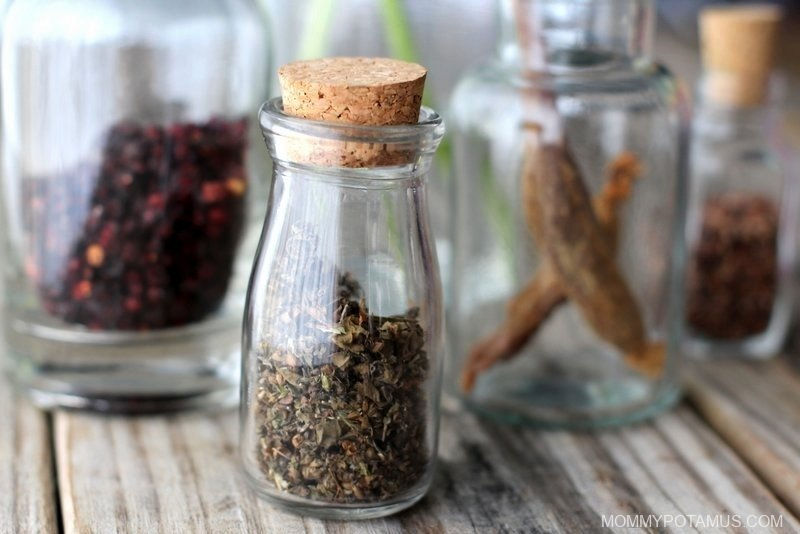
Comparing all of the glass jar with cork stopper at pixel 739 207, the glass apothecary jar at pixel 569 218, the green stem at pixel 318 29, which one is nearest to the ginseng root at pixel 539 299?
the glass apothecary jar at pixel 569 218

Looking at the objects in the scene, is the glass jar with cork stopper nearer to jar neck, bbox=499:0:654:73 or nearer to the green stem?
jar neck, bbox=499:0:654:73

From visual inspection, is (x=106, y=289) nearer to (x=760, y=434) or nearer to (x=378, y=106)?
(x=378, y=106)

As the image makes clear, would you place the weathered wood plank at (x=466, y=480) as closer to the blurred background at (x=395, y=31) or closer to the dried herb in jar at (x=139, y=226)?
the dried herb in jar at (x=139, y=226)

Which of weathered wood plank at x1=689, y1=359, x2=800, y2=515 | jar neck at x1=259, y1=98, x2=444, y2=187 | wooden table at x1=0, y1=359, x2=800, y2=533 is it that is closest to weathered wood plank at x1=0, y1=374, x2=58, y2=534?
wooden table at x1=0, y1=359, x2=800, y2=533

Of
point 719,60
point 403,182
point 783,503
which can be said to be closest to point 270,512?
point 403,182

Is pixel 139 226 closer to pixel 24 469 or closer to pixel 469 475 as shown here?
Answer: pixel 24 469

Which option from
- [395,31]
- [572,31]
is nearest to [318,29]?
[395,31]
